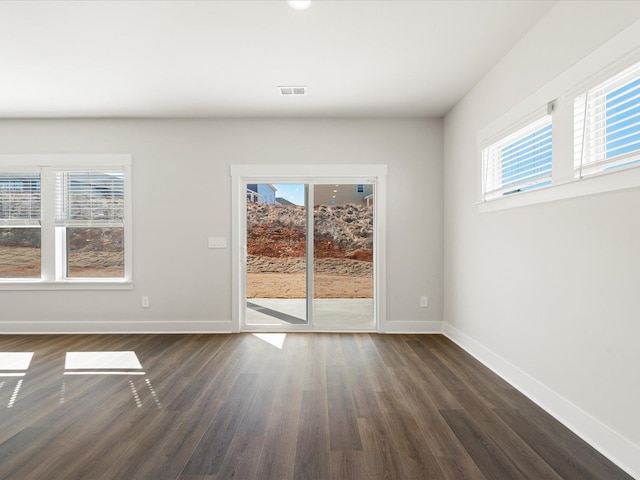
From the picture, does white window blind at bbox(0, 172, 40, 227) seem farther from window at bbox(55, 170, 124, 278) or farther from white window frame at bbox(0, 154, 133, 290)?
window at bbox(55, 170, 124, 278)

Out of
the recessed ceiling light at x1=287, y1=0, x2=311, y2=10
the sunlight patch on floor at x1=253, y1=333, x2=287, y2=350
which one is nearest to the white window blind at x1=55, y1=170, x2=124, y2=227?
the sunlight patch on floor at x1=253, y1=333, x2=287, y2=350

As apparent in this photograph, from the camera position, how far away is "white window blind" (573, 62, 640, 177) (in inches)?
73.8

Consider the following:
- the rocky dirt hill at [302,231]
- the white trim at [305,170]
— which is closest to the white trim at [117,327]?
the rocky dirt hill at [302,231]

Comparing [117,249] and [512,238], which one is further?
[117,249]

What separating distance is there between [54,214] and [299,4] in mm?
4139

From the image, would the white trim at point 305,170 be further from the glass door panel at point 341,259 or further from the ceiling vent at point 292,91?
the ceiling vent at point 292,91

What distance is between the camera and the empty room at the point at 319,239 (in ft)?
6.63

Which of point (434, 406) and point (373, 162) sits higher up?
point (373, 162)

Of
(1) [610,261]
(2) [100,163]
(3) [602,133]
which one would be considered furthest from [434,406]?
(2) [100,163]

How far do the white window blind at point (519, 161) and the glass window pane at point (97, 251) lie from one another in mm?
4357

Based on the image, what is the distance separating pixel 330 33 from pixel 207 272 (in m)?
3.12

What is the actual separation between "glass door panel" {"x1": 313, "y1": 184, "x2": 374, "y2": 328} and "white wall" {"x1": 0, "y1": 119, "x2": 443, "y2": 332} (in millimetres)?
320

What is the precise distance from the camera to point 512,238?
3041mm

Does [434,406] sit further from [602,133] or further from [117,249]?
[117,249]
